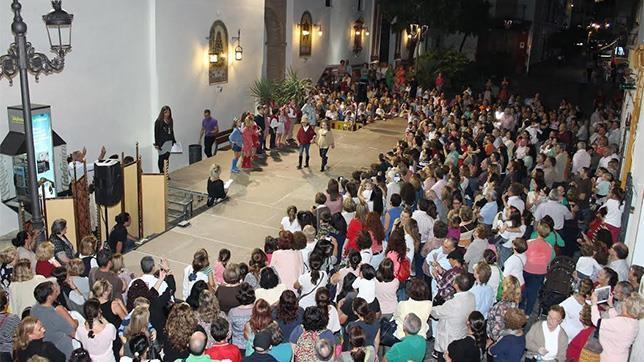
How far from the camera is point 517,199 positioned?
381 inches

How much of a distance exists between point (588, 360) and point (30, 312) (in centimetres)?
519

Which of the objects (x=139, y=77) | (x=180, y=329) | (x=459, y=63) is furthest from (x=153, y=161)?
(x=459, y=63)

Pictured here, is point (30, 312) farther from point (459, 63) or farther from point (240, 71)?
point (459, 63)

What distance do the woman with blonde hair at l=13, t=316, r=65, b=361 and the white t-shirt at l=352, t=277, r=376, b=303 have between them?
289 centimetres

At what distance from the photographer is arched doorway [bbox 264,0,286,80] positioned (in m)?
22.4

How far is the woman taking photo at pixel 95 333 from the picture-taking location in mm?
5508

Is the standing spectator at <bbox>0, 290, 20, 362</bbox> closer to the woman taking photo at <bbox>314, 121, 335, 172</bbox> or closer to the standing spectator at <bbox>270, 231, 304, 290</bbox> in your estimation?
the standing spectator at <bbox>270, 231, 304, 290</bbox>

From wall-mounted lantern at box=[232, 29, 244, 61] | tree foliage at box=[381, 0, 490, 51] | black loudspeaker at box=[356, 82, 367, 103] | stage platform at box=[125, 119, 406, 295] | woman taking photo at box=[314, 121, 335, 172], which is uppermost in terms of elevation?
tree foliage at box=[381, 0, 490, 51]

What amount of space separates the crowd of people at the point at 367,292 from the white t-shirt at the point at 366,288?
15 mm

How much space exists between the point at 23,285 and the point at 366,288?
340 cm

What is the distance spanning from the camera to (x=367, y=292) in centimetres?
646

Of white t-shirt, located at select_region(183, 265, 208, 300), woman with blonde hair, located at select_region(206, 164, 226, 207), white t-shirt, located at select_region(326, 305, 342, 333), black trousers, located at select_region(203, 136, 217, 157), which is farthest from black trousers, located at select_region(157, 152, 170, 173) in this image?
white t-shirt, located at select_region(326, 305, 342, 333)

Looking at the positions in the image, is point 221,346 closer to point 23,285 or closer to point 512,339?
point 23,285

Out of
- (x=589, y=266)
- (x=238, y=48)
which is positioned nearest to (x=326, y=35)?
(x=238, y=48)
